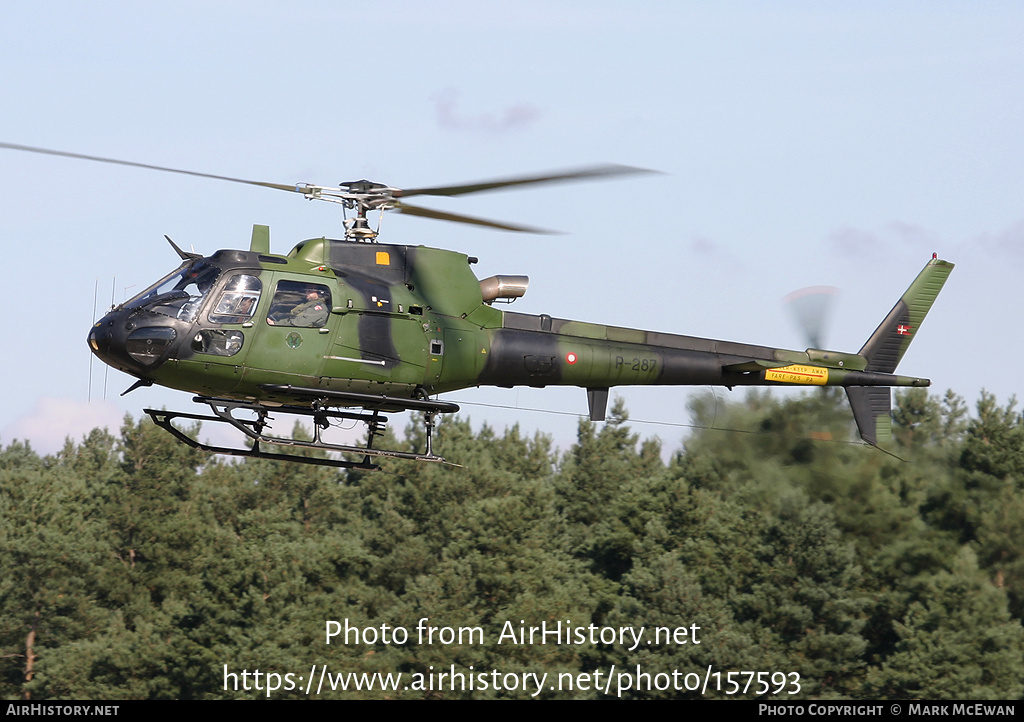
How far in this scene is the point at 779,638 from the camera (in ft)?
171

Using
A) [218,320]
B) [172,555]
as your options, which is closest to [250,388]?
[218,320]

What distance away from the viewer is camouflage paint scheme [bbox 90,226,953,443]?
16.5 meters

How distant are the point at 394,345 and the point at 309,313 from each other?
1.29 metres

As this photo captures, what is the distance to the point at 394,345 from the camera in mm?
17438

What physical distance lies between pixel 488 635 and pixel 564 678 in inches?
168

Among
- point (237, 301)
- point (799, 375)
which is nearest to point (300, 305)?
point (237, 301)

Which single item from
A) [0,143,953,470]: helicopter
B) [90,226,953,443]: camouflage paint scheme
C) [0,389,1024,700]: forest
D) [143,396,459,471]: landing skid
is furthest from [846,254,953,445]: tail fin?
[0,389,1024,700]: forest

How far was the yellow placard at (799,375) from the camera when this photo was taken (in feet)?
66.6

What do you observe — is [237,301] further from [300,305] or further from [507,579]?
[507,579]

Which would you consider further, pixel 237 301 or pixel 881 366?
pixel 881 366

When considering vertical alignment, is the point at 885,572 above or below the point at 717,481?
below

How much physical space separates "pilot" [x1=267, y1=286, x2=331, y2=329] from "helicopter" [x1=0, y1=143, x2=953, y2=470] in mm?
19

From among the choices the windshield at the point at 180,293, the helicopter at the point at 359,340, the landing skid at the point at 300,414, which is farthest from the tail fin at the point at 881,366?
the windshield at the point at 180,293
